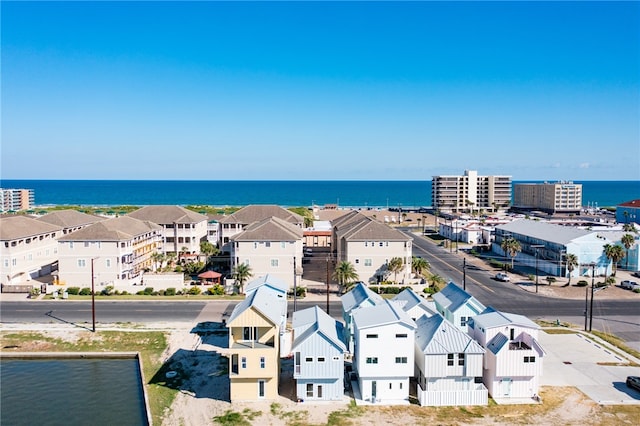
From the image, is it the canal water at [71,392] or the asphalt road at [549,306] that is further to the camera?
the asphalt road at [549,306]

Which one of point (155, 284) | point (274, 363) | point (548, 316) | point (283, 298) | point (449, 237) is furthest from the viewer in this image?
point (449, 237)

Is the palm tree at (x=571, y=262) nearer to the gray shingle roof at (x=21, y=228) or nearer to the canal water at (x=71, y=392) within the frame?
the canal water at (x=71, y=392)

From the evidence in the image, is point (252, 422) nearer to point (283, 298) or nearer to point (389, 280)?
point (283, 298)

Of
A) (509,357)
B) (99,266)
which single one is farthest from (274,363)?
(99,266)

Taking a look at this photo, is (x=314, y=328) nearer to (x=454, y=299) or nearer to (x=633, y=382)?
(x=454, y=299)

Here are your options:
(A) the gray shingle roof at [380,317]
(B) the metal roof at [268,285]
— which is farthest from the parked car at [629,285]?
(B) the metal roof at [268,285]
